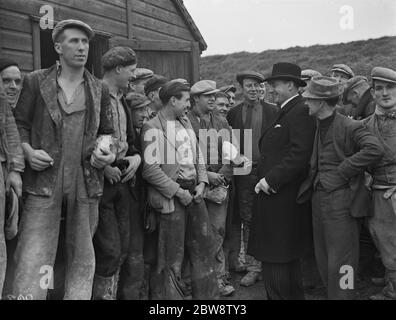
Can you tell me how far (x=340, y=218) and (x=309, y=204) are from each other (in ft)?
1.14

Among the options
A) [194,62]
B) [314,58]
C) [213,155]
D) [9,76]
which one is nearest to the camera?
[9,76]

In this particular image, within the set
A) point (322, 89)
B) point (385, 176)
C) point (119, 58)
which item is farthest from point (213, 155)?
point (385, 176)

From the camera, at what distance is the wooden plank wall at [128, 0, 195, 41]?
7.53 m

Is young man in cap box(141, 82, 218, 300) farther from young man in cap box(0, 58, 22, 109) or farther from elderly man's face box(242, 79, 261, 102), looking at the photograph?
elderly man's face box(242, 79, 261, 102)

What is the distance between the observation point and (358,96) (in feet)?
18.3

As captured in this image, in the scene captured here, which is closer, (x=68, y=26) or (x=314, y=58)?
(x=68, y=26)

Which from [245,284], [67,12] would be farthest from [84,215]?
[67,12]

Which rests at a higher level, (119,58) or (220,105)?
(119,58)

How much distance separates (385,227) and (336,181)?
786 mm

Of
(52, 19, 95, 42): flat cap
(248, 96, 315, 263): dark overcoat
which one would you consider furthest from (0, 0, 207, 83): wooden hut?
(248, 96, 315, 263): dark overcoat

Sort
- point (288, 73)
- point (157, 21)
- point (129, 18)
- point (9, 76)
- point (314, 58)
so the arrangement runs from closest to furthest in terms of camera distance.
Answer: point (9, 76) → point (288, 73) → point (129, 18) → point (157, 21) → point (314, 58)

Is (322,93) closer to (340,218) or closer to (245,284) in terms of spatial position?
(340,218)

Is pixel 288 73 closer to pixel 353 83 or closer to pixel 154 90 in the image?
pixel 154 90
